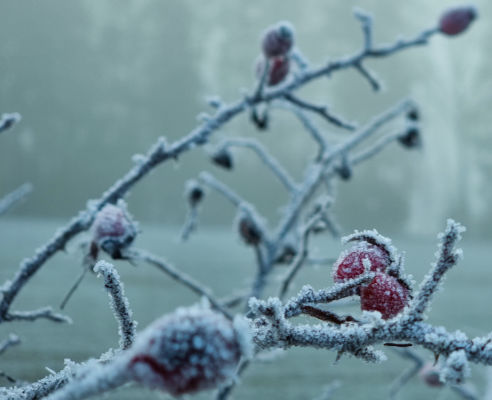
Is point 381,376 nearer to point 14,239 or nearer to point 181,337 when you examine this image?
point 181,337

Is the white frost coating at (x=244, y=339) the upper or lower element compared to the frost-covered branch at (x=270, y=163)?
lower

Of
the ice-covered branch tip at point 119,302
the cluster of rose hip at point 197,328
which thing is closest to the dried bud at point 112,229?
the cluster of rose hip at point 197,328

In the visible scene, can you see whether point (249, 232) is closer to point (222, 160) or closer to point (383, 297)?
point (222, 160)

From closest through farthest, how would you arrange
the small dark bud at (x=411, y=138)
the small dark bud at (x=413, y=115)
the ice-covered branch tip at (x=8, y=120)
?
the ice-covered branch tip at (x=8, y=120), the small dark bud at (x=411, y=138), the small dark bud at (x=413, y=115)

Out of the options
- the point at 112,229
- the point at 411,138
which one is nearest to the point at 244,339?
the point at 112,229

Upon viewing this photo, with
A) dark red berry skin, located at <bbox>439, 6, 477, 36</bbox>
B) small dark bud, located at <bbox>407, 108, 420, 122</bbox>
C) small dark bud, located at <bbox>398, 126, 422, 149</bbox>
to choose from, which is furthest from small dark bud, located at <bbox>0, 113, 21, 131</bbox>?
small dark bud, located at <bbox>407, 108, 420, 122</bbox>

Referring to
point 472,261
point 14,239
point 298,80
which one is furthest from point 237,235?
point 472,261

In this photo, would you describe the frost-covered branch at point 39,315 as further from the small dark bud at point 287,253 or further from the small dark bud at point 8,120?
the small dark bud at point 287,253

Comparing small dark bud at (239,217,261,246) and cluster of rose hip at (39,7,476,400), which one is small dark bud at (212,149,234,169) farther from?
cluster of rose hip at (39,7,476,400)
